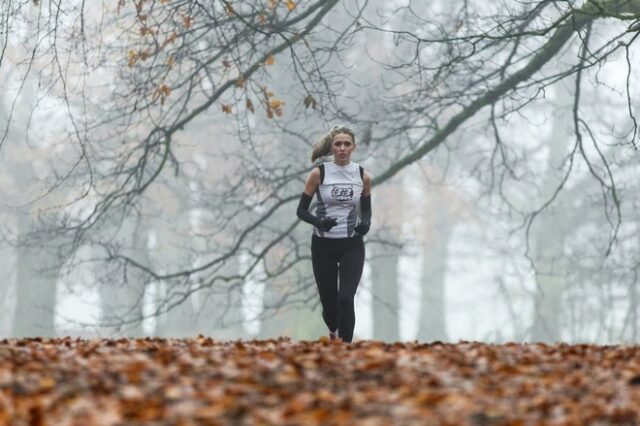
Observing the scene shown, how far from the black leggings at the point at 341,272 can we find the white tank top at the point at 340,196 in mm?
82

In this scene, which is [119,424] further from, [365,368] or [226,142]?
[226,142]

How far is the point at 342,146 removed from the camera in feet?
31.4

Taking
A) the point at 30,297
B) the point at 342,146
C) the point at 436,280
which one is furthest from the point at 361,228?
the point at 436,280

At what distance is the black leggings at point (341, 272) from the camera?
9.60m

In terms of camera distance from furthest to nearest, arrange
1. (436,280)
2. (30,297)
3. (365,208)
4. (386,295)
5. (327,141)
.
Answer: (436,280), (386,295), (30,297), (365,208), (327,141)

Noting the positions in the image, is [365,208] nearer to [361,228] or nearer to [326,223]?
[361,228]

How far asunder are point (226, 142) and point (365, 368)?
2937 cm

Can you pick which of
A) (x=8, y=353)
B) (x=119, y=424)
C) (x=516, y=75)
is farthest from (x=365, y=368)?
(x=516, y=75)

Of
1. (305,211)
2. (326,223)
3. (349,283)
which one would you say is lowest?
(349,283)

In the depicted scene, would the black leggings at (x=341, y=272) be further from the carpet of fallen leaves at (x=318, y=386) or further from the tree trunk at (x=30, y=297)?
the tree trunk at (x=30, y=297)

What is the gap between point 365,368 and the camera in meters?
6.75

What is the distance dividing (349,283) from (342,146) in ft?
3.44

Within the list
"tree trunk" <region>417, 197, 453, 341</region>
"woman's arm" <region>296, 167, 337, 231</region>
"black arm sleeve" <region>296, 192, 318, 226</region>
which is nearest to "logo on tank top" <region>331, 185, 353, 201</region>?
"woman's arm" <region>296, 167, 337, 231</region>

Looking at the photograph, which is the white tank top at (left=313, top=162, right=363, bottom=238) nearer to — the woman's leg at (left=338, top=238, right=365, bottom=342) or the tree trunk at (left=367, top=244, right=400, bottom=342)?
the woman's leg at (left=338, top=238, right=365, bottom=342)
